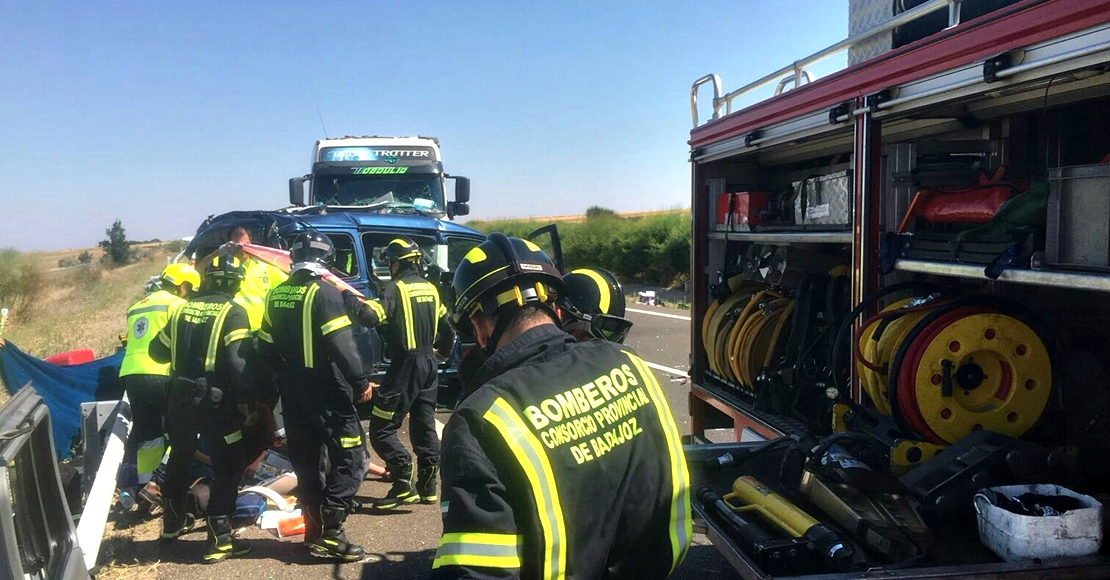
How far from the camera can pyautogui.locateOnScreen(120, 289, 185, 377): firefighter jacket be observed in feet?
17.4

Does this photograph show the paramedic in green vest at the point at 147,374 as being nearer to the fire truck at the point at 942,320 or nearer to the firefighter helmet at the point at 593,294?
the firefighter helmet at the point at 593,294

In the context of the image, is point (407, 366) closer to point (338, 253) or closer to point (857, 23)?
point (338, 253)

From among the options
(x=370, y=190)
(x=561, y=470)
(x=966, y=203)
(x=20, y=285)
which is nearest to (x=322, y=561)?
(x=561, y=470)

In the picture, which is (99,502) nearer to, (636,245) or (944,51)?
(944,51)

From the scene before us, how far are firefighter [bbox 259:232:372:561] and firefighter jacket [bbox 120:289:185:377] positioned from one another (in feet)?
2.56

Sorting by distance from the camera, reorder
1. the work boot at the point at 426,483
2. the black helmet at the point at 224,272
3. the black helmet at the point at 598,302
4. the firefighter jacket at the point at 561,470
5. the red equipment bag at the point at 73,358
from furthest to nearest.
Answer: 1. the red equipment bag at the point at 73,358
2. the work boot at the point at 426,483
3. the black helmet at the point at 224,272
4. the black helmet at the point at 598,302
5. the firefighter jacket at the point at 561,470

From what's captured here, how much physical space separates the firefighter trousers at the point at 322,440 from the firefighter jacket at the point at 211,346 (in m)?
Result: 0.41

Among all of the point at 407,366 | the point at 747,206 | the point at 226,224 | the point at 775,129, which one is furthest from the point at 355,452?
the point at 226,224

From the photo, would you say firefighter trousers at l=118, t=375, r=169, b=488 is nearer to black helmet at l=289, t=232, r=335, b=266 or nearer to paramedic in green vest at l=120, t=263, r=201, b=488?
paramedic in green vest at l=120, t=263, r=201, b=488

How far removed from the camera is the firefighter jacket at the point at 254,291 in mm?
5746

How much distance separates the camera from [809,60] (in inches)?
154

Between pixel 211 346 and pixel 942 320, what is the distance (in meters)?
4.26

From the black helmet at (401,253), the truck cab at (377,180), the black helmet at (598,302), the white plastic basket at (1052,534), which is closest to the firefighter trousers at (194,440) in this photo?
the black helmet at (401,253)

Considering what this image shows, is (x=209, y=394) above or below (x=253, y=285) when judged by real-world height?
below
